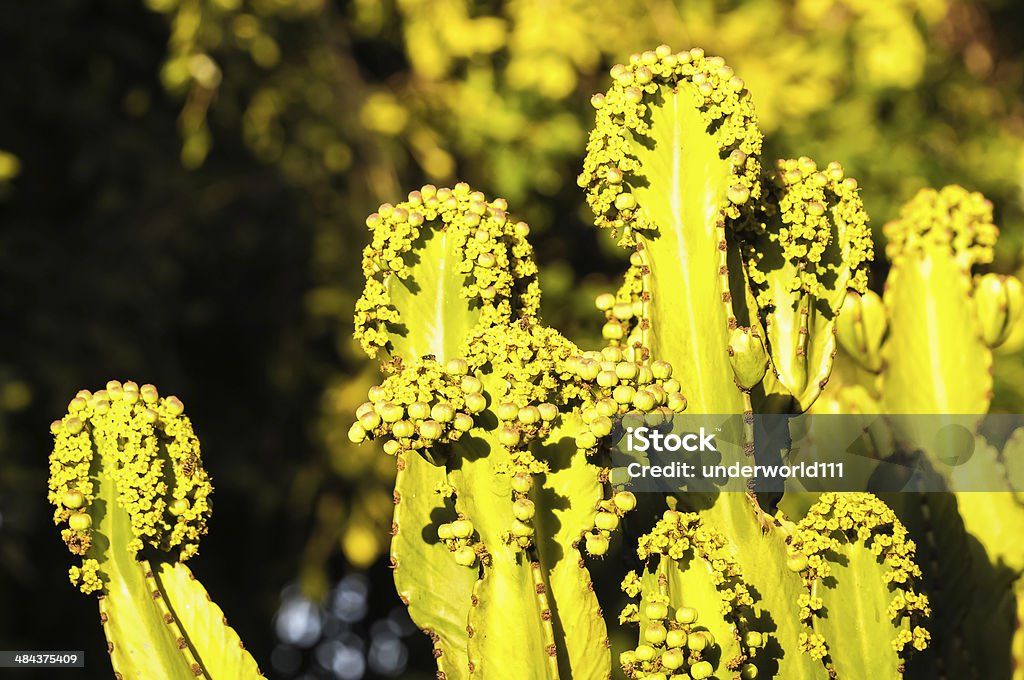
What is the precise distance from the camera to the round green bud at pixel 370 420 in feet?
4.06

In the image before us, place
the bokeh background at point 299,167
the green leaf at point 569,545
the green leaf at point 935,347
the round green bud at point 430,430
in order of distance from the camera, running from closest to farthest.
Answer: the round green bud at point 430,430, the green leaf at point 569,545, the green leaf at point 935,347, the bokeh background at point 299,167

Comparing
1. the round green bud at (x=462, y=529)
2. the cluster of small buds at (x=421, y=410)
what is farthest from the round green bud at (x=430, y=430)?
the round green bud at (x=462, y=529)

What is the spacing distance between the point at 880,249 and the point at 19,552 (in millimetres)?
3031

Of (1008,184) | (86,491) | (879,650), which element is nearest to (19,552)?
(86,491)

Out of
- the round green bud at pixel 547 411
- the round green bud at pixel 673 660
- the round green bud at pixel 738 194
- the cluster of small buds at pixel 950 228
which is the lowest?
the round green bud at pixel 673 660

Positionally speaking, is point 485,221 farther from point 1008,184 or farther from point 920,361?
point 1008,184

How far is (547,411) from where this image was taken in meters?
1.27

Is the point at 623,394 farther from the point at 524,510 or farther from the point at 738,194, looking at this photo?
the point at 738,194

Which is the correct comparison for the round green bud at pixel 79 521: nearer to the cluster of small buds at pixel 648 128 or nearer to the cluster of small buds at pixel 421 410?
the cluster of small buds at pixel 421 410

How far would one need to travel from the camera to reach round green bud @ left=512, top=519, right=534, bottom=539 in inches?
49.1

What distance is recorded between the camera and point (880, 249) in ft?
14.1

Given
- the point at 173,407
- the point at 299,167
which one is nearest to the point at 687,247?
the point at 173,407

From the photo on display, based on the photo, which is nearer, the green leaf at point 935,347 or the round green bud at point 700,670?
the round green bud at point 700,670

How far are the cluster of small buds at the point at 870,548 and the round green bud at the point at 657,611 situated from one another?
22 cm
